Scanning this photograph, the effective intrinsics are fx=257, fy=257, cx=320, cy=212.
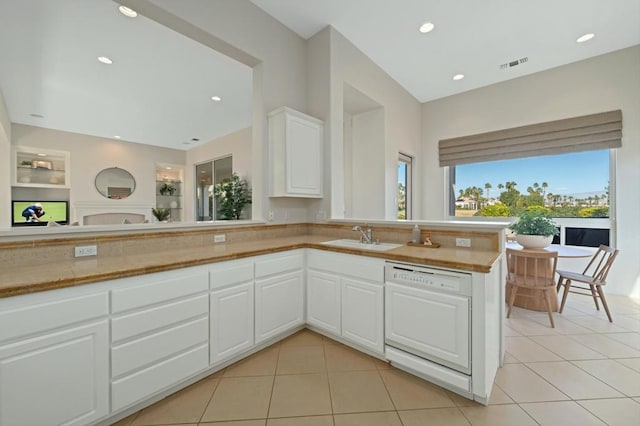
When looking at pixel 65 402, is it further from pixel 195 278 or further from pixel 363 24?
pixel 363 24

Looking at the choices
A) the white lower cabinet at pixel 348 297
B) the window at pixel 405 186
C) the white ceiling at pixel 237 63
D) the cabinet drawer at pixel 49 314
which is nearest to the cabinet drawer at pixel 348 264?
the white lower cabinet at pixel 348 297

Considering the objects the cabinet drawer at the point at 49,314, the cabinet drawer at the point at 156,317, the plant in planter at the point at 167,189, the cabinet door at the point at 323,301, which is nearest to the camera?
the cabinet drawer at the point at 49,314

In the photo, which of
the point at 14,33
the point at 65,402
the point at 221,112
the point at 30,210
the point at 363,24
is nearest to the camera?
the point at 65,402

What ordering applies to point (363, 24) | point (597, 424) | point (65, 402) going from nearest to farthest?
point (65, 402), point (597, 424), point (363, 24)

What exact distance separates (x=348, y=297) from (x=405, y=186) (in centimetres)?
338

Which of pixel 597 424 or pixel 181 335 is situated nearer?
pixel 597 424

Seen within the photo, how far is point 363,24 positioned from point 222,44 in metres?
1.63

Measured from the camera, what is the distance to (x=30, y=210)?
552cm

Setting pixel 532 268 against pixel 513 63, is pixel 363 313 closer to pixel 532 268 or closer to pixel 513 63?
pixel 532 268

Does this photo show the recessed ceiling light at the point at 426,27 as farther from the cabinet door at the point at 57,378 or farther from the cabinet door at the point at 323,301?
the cabinet door at the point at 57,378

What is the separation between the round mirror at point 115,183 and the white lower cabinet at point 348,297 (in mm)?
6534

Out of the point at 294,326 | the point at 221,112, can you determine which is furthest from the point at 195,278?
the point at 221,112

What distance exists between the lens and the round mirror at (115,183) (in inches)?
248

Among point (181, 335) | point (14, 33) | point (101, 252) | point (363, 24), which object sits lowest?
point (181, 335)
